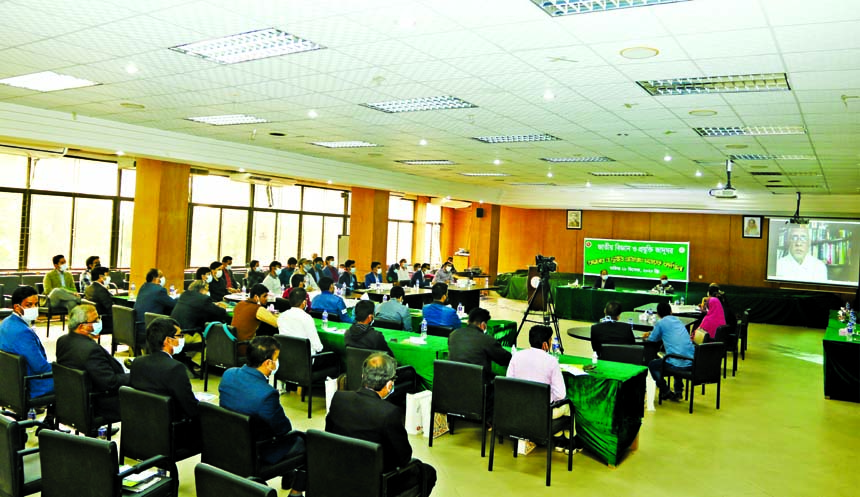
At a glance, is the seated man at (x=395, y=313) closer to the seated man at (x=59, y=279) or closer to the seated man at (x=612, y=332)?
the seated man at (x=612, y=332)

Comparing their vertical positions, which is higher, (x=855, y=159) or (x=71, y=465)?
(x=855, y=159)

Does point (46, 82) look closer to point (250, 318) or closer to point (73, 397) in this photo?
point (250, 318)

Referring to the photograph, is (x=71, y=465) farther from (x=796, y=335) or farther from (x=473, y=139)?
(x=796, y=335)

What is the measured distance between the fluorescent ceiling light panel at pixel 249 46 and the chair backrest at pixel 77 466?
11.0ft

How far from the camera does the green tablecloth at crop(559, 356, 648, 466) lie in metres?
5.13

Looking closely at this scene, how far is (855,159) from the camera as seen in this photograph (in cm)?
975

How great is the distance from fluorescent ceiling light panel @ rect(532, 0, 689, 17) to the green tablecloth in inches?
116

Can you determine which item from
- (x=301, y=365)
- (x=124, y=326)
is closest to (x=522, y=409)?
(x=301, y=365)

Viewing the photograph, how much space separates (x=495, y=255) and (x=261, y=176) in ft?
29.5

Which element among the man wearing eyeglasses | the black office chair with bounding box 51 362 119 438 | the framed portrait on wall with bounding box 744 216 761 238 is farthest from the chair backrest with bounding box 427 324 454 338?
the framed portrait on wall with bounding box 744 216 761 238

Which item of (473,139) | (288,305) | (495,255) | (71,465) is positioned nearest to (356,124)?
(473,139)

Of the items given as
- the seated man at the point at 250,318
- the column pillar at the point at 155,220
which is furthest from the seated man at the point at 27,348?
the column pillar at the point at 155,220

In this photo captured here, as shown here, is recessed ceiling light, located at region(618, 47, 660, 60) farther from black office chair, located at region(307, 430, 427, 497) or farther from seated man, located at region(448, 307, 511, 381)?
black office chair, located at region(307, 430, 427, 497)

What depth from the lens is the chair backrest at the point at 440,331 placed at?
7.46 m
